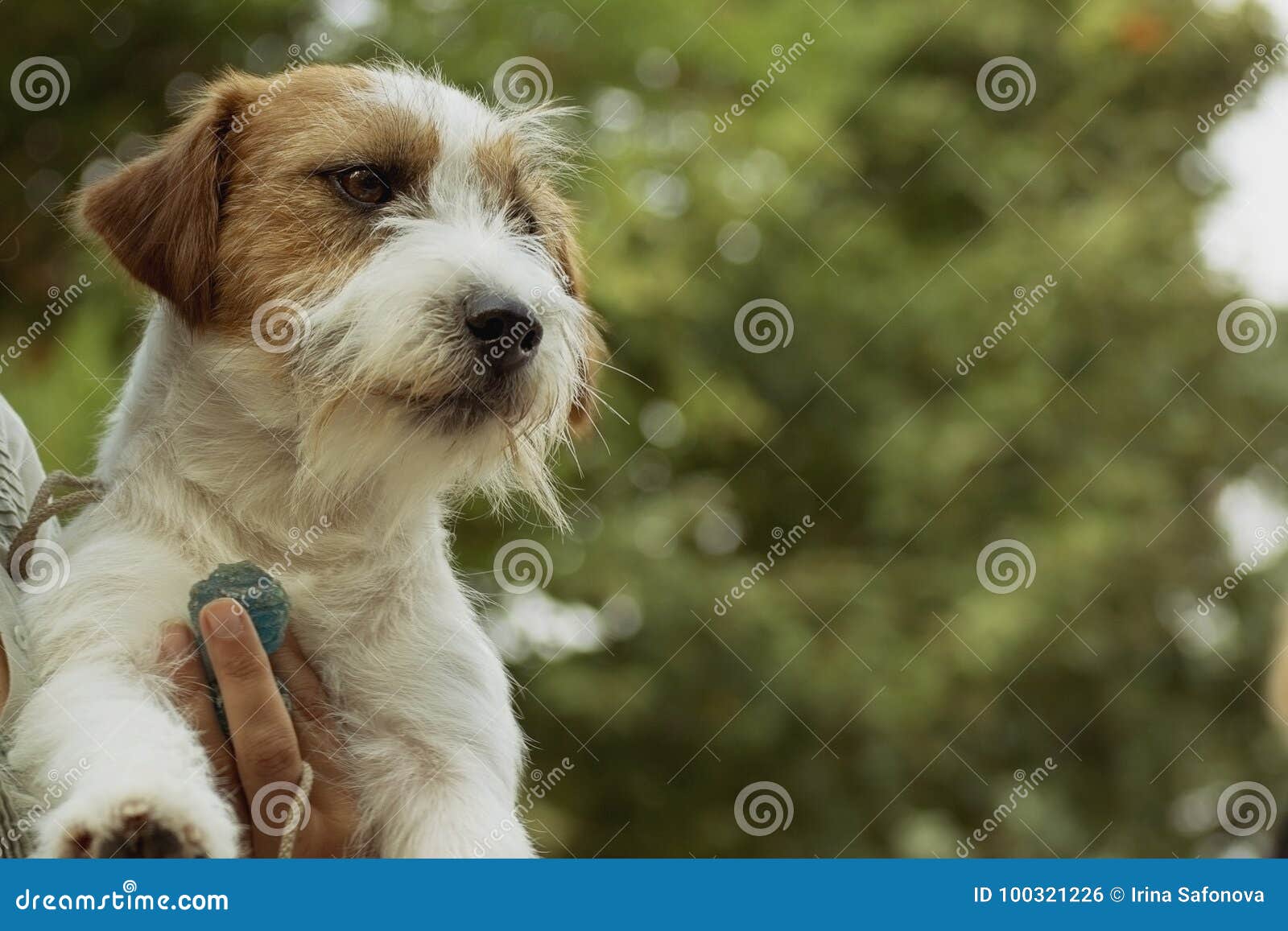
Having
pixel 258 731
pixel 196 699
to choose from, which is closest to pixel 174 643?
pixel 196 699

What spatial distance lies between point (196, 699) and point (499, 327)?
1129 mm

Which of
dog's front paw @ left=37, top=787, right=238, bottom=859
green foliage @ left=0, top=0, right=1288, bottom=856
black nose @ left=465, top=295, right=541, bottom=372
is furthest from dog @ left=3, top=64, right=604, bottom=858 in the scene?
green foliage @ left=0, top=0, right=1288, bottom=856

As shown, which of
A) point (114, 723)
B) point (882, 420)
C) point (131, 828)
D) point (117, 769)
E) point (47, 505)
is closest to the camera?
point (131, 828)

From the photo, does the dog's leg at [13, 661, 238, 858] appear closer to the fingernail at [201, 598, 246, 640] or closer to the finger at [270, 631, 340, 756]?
the fingernail at [201, 598, 246, 640]

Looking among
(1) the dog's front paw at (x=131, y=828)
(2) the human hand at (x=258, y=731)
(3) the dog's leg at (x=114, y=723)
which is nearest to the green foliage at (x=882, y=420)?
(2) the human hand at (x=258, y=731)

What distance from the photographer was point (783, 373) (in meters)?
9.78

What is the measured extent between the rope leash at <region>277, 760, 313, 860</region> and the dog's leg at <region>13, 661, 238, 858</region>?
170 millimetres

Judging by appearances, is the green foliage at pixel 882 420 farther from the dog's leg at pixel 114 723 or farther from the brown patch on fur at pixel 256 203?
the dog's leg at pixel 114 723

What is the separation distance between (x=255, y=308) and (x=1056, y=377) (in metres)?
8.53

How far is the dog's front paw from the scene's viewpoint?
2449mm

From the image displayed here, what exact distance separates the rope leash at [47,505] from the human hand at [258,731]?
0.38 m

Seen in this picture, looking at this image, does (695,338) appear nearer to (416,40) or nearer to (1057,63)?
(416,40)

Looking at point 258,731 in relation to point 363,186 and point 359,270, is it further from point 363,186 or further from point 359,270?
point 363,186

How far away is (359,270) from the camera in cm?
319
